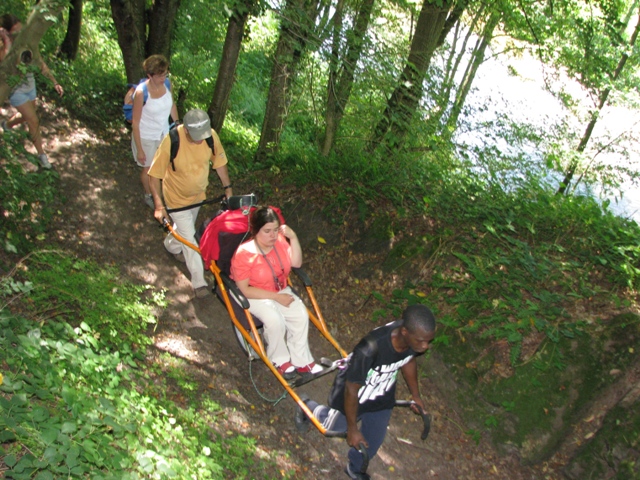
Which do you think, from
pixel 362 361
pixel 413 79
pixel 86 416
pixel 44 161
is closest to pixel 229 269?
pixel 362 361

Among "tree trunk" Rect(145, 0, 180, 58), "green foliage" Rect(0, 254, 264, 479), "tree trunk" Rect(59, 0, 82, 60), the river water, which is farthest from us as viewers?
"tree trunk" Rect(59, 0, 82, 60)

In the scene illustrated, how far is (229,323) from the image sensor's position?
5.77 meters

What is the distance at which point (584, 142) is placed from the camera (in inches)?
455

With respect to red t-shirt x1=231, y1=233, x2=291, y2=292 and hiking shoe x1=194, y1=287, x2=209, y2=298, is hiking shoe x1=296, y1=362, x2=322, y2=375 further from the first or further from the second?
hiking shoe x1=194, y1=287, x2=209, y2=298

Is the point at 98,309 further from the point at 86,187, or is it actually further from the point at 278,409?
the point at 86,187

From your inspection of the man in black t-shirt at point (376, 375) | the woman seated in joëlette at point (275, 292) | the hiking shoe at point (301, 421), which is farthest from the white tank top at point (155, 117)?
the man in black t-shirt at point (376, 375)

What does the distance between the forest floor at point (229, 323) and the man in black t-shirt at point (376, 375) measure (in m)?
0.86

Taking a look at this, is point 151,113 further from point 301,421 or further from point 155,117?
point 301,421

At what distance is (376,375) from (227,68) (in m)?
6.63

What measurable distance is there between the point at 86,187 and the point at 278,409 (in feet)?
14.3

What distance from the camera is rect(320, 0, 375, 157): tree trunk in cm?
602

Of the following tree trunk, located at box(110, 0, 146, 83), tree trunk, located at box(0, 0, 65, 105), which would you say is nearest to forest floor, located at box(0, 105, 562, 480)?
tree trunk, located at box(110, 0, 146, 83)

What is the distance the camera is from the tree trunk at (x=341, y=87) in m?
6.02

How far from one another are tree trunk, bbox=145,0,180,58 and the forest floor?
1872 mm
